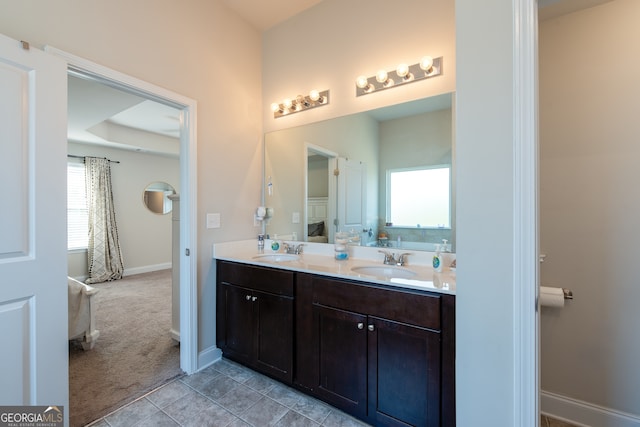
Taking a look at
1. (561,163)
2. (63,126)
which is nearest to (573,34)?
(561,163)

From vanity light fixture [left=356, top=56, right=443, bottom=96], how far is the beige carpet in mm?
2683

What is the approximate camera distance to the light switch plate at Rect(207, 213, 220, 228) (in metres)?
2.29

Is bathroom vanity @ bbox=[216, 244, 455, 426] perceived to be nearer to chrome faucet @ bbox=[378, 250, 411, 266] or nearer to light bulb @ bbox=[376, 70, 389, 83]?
chrome faucet @ bbox=[378, 250, 411, 266]


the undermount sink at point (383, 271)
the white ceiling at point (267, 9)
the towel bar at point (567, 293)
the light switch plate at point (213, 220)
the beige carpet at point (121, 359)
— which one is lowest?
the beige carpet at point (121, 359)

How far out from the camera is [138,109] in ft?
12.7

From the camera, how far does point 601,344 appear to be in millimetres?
1606

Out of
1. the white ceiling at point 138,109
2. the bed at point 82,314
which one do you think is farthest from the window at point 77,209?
the bed at point 82,314

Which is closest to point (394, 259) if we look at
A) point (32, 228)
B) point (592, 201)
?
point (592, 201)

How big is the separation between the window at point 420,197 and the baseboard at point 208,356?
183 centimetres

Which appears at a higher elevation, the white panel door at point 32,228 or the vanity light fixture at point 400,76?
the vanity light fixture at point 400,76

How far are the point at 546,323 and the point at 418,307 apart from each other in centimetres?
107

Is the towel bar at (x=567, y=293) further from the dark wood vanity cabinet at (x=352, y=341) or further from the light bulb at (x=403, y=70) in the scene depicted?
the light bulb at (x=403, y=70)

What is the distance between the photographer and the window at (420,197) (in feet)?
6.15

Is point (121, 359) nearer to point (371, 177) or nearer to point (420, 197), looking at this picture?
point (371, 177)
